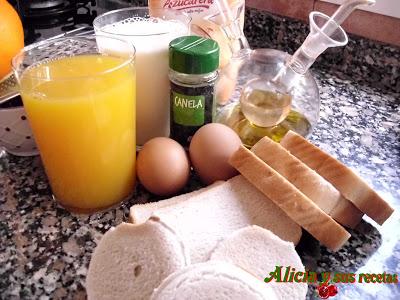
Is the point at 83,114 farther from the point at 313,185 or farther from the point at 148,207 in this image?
the point at 313,185

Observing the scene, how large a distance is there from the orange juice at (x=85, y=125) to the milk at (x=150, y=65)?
0.20 feet

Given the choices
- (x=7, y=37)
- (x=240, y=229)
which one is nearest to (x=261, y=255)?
(x=240, y=229)

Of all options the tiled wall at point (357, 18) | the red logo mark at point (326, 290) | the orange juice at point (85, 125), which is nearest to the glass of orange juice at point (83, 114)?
the orange juice at point (85, 125)

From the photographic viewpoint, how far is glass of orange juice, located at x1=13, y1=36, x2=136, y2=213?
588mm

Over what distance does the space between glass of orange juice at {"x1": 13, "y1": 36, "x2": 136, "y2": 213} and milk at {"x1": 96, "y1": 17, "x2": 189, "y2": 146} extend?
0.15 feet

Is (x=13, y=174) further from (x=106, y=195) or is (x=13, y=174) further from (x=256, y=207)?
(x=256, y=207)

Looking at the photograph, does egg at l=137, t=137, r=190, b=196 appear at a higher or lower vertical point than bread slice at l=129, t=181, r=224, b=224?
higher

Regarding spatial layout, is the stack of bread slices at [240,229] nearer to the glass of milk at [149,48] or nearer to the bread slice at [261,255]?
the bread slice at [261,255]

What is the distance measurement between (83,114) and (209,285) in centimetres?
29

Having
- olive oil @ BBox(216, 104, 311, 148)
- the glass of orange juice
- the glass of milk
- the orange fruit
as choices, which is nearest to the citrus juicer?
olive oil @ BBox(216, 104, 311, 148)

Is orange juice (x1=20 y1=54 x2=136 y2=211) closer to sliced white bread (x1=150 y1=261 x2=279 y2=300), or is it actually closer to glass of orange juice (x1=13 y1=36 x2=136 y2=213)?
glass of orange juice (x1=13 y1=36 x2=136 y2=213)

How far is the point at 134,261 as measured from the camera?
51 centimetres

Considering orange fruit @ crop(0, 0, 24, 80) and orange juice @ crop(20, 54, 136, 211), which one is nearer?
orange juice @ crop(20, 54, 136, 211)

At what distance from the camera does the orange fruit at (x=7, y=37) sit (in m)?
0.73
